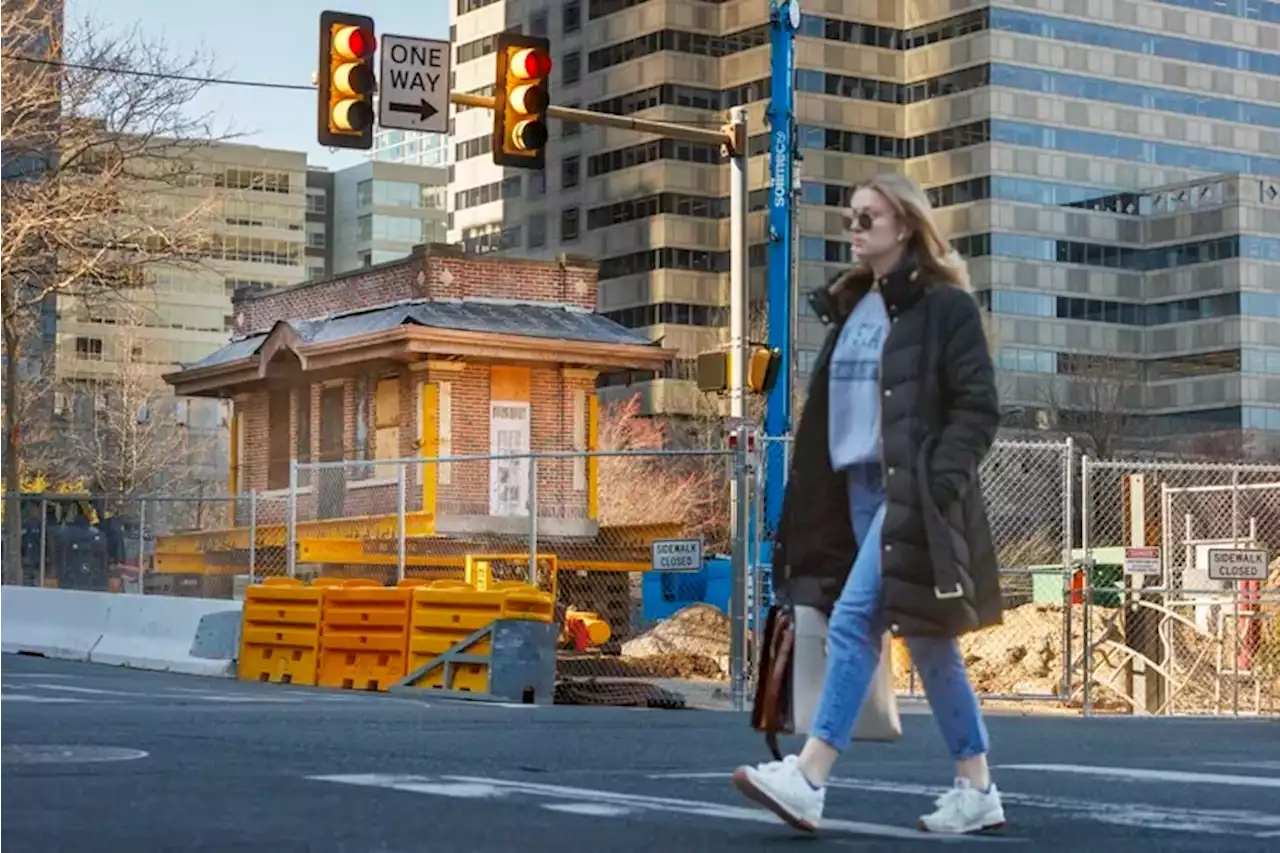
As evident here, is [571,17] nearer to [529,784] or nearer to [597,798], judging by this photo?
[529,784]

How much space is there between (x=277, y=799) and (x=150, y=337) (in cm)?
14511

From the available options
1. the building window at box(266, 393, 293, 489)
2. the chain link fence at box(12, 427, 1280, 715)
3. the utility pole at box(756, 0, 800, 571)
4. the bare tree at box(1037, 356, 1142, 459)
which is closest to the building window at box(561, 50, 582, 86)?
the bare tree at box(1037, 356, 1142, 459)

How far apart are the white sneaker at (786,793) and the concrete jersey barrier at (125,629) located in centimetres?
1644

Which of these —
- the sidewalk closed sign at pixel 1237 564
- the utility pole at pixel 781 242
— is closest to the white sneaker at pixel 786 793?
the sidewalk closed sign at pixel 1237 564

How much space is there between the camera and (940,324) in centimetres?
691

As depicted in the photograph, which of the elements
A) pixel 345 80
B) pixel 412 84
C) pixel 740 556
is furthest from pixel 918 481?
pixel 412 84

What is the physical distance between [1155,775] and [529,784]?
8.45 ft

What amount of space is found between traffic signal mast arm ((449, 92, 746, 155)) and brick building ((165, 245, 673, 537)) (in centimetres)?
1578

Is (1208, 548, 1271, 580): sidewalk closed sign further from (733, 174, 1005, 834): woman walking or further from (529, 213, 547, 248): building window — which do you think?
(529, 213, 547, 248): building window

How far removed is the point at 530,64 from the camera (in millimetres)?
20797

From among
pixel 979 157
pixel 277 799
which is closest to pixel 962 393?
pixel 277 799

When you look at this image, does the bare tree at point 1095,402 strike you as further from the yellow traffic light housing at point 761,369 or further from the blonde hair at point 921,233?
the blonde hair at point 921,233

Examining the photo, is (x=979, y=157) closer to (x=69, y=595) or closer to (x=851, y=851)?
(x=69, y=595)

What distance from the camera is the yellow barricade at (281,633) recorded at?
853 inches
